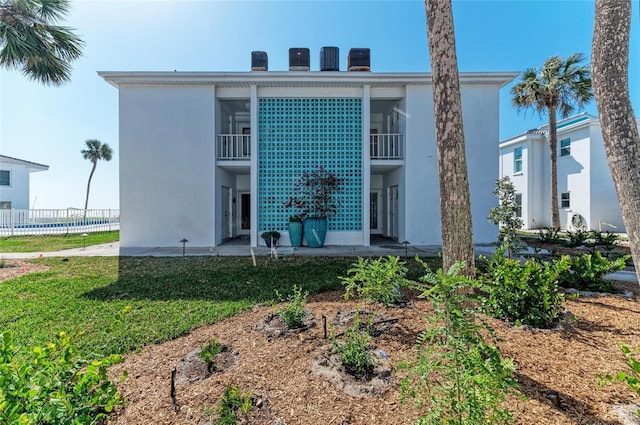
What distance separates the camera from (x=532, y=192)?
18.3 meters

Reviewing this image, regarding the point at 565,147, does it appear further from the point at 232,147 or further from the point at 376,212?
the point at 232,147

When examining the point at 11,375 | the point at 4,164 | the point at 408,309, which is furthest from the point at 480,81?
the point at 4,164

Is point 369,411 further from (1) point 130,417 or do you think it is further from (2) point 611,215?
(2) point 611,215

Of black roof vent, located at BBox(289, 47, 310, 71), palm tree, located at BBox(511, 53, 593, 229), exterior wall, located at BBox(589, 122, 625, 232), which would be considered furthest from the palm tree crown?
black roof vent, located at BBox(289, 47, 310, 71)

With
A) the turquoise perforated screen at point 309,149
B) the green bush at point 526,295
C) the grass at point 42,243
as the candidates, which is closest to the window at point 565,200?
the turquoise perforated screen at point 309,149

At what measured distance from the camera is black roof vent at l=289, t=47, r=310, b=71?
37.7 ft

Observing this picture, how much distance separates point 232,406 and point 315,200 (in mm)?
8845

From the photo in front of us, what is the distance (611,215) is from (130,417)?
2080 cm

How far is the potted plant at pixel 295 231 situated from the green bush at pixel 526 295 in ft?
25.0

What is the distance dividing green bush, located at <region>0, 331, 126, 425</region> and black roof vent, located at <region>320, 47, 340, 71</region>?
38.7 feet

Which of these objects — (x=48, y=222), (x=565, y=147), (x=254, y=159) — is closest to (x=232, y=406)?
(x=254, y=159)

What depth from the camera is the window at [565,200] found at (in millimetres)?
16734

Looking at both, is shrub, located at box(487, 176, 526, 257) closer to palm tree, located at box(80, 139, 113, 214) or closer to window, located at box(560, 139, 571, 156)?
window, located at box(560, 139, 571, 156)

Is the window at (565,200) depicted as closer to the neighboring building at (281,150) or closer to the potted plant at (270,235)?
the neighboring building at (281,150)
